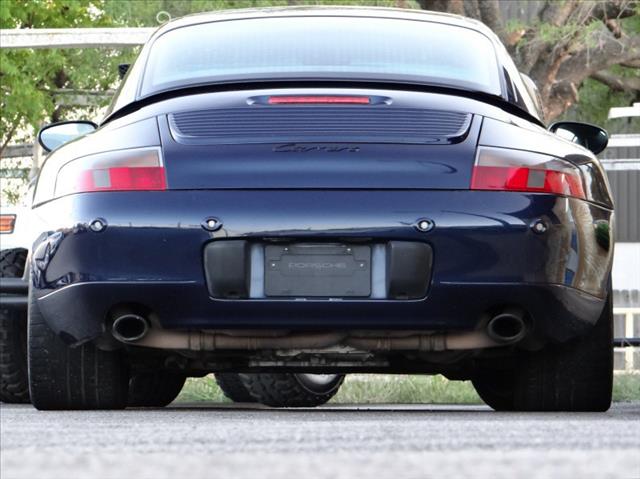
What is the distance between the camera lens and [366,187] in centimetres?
547

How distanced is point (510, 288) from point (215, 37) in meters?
1.66

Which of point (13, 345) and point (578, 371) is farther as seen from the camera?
point (13, 345)

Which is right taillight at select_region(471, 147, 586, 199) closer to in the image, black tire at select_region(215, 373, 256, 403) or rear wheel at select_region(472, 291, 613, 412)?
rear wheel at select_region(472, 291, 613, 412)

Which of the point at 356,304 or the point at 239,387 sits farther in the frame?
the point at 239,387

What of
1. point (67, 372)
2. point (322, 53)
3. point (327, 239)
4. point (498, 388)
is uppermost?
point (322, 53)

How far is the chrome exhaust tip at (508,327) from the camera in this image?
5602 mm

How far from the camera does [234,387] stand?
9.16 metres

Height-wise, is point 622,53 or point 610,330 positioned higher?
point 610,330

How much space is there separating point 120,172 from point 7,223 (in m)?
3.50

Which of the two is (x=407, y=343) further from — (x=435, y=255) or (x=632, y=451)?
(x=632, y=451)

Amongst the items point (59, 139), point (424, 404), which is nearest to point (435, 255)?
point (59, 139)

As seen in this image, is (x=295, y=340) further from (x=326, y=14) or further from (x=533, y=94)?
(x=533, y=94)

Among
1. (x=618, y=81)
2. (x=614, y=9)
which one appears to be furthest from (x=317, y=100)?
(x=618, y=81)

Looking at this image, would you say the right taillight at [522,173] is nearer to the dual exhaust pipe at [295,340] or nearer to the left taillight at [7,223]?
the dual exhaust pipe at [295,340]
